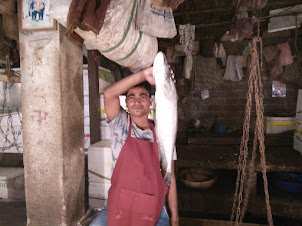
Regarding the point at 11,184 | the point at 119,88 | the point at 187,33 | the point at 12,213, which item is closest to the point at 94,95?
the point at 119,88

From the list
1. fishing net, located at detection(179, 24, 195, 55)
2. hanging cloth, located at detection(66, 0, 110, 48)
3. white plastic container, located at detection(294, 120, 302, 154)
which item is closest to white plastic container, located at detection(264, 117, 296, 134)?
white plastic container, located at detection(294, 120, 302, 154)

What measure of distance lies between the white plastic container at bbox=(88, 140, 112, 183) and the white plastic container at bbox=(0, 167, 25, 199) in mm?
2911

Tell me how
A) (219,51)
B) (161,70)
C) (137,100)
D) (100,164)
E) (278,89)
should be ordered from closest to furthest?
(161,70), (137,100), (100,164), (219,51), (278,89)

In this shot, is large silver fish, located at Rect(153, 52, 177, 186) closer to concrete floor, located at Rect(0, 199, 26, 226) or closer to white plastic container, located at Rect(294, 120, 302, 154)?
concrete floor, located at Rect(0, 199, 26, 226)

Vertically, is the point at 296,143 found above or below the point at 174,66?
below

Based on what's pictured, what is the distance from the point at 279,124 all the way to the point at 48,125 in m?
7.04

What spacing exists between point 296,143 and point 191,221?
4.48m

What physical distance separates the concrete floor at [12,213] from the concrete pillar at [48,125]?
5.63ft

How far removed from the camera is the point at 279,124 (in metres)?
6.77

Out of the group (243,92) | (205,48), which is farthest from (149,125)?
(243,92)

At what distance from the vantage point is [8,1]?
2566 millimetres

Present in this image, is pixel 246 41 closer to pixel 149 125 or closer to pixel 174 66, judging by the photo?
pixel 174 66

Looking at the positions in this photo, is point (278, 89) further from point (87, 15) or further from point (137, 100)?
point (87, 15)

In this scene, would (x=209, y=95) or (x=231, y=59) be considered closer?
(x=231, y=59)
